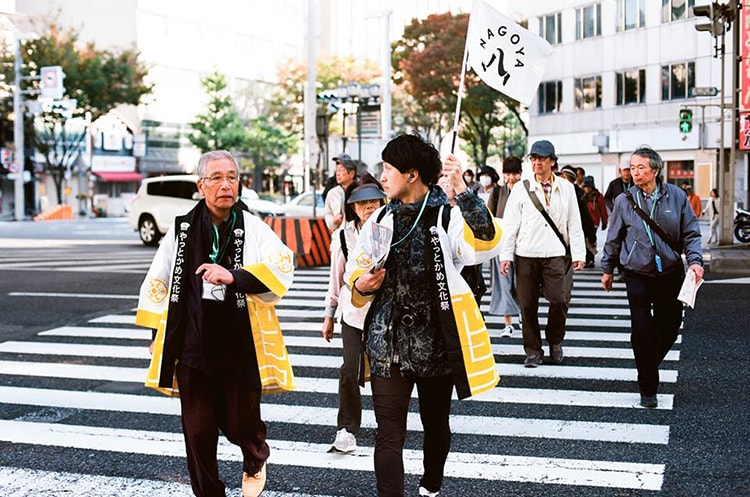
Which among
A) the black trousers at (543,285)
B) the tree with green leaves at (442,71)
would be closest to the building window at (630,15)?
the tree with green leaves at (442,71)

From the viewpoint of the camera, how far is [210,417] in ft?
13.8

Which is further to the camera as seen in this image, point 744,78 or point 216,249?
point 744,78

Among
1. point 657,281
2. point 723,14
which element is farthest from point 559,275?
point 723,14

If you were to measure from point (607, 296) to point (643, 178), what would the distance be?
719 centimetres

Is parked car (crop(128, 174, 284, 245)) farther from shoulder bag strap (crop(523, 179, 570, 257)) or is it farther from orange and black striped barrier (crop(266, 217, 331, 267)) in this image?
shoulder bag strap (crop(523, 179, 570, 257))

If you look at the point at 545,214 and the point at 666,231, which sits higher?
the point at 545,214

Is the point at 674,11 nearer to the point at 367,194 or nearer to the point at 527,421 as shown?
the point at 527,421

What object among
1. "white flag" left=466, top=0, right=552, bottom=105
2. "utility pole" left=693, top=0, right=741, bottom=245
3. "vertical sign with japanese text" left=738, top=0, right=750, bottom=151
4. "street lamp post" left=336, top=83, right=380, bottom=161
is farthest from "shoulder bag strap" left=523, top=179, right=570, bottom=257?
"street lamp post" left=336, top=83, right=380, bottom=161

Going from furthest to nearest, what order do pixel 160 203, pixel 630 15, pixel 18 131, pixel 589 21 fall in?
pixel 18 131
pixel 589 21
pixel 630 15
pixel 160 203

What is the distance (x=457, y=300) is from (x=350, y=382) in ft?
5.30

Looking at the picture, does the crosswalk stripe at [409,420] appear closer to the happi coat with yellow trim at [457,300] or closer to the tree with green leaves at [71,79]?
the happi coat with yellow trim at [457,300]

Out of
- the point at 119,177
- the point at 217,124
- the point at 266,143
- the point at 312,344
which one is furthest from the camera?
the point at 266,143

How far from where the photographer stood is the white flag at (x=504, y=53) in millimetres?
5906

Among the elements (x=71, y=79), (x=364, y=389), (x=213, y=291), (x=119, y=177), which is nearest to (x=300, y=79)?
(x=119, y=177)
